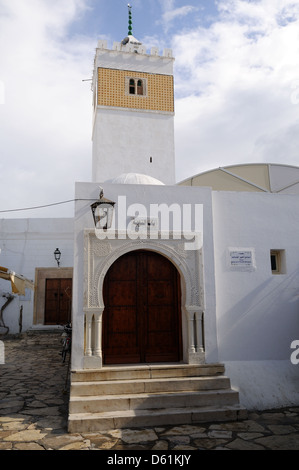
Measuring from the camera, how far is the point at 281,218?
21.1 ft

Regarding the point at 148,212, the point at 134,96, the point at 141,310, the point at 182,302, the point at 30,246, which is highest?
the point at 134,96

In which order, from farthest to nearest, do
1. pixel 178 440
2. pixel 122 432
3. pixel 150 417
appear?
1. pixel 150 417
2. pixel 122 432
3. pixel 178 440

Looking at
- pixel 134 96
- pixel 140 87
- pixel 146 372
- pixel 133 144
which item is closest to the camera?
pixel 146 372

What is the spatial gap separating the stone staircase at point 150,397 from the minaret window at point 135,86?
10.4 meters

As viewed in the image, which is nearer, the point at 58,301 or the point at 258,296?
the point at 258,296

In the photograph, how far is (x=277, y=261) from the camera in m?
6.45

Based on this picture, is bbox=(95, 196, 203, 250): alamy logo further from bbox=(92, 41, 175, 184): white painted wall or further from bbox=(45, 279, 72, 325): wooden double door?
bbox=(45, 279, 72, 325): wooden double door

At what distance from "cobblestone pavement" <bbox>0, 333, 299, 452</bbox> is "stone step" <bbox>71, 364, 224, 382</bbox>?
1.97 ft

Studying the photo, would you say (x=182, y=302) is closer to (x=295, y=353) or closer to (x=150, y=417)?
Result: (x=150, y=417)

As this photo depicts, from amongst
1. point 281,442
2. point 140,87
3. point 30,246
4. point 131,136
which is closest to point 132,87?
point 140,87

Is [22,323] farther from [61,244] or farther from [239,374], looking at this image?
[239,374]

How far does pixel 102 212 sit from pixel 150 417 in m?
2.91

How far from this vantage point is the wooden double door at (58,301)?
516 inches
